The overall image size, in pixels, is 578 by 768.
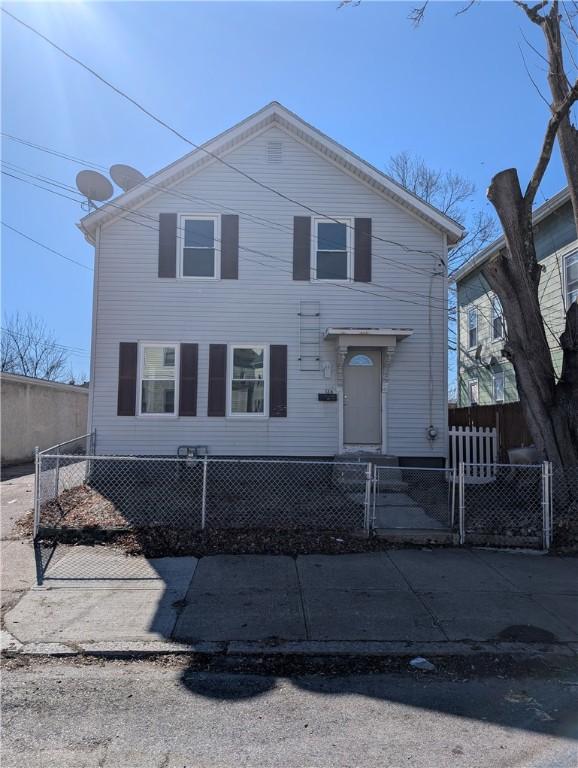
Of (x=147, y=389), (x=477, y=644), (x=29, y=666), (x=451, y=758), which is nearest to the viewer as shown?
(x=451, y=758)

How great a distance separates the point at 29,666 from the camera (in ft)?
12.9

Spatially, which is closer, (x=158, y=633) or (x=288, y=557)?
(x=158, y=633)

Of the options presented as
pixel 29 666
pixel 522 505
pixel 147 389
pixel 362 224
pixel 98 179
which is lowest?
pixel 29 666

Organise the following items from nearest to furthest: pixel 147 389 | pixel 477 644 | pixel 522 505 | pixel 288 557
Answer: pixel 477 644, pixel 288 557, pixel 522 505, pixel 147 389

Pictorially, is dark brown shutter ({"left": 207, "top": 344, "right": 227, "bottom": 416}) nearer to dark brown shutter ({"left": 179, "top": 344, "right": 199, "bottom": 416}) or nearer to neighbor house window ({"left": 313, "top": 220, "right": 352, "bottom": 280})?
dark brown shutter ({"left": 179, "top": 344, "right": 199, "bottom": 416})

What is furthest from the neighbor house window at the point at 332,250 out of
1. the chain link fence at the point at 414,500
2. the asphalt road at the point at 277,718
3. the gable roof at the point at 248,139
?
the asphalt road at the point at 277,718

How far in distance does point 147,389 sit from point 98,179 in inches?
192

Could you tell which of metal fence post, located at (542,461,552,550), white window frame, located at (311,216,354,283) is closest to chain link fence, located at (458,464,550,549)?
metal fence post, located at (542,461,552,550)

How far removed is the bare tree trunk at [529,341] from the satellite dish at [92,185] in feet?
27.3

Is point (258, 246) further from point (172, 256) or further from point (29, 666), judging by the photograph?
point (29, 666)

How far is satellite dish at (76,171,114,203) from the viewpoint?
11734 mm

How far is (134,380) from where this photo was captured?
447 inches

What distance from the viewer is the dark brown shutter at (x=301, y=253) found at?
458 inches

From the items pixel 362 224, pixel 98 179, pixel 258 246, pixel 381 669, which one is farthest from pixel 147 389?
pixel 381 669
